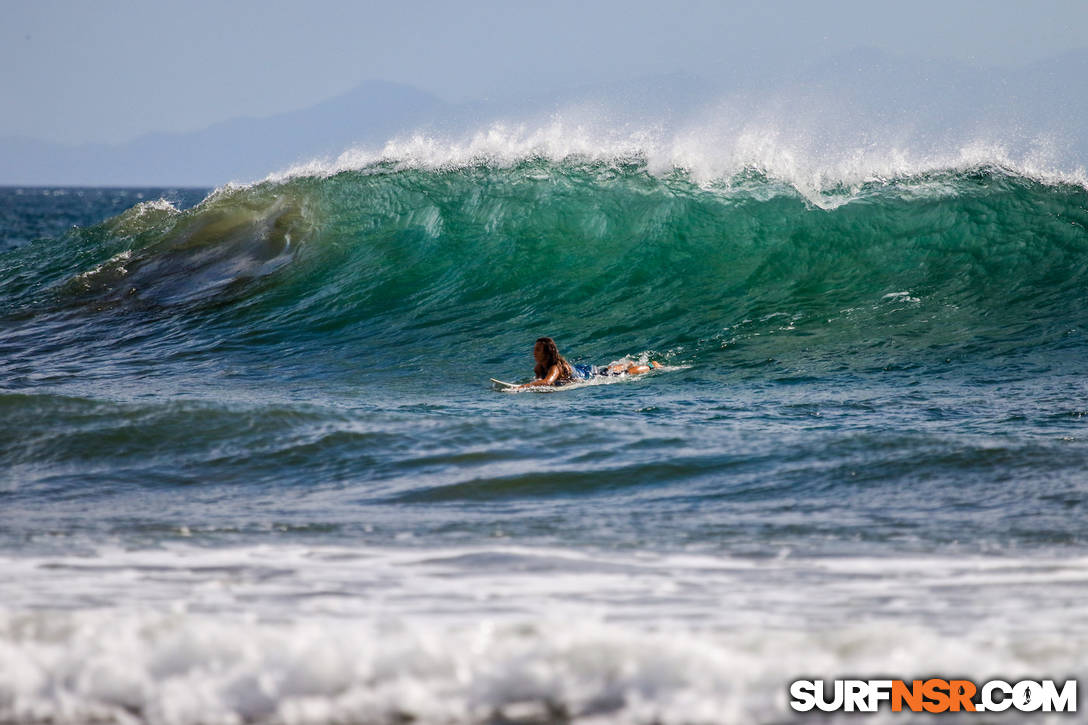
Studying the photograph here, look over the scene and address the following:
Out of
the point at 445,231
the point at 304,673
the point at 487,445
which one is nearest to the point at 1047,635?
the point at 304,673

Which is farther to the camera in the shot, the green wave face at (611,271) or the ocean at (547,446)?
the green wave face at (611,271)

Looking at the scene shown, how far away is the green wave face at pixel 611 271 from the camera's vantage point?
443 inches

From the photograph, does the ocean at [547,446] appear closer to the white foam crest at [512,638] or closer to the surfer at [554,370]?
the white foam crest at [512,638]

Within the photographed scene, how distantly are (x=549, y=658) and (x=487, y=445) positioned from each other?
11.8ft

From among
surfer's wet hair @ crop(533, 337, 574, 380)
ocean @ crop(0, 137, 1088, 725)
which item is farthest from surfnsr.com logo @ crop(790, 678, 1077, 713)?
surfer's wet hair @ crop(533, 337, 574, 380)

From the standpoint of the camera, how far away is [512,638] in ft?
11.0

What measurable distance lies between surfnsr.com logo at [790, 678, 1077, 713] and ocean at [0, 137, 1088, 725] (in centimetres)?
5

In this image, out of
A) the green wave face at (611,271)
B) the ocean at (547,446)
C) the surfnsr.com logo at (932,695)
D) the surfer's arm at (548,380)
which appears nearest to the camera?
the surfnsr.com logo at (932,695)

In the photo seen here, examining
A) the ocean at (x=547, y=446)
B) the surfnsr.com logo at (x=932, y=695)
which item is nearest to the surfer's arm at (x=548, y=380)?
the ocean at (x=547, y=446)

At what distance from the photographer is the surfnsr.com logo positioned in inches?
117

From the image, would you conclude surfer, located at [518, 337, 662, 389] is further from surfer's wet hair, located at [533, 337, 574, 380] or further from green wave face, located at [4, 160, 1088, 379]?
green wave face, located at [4, 160, 1088, 379]

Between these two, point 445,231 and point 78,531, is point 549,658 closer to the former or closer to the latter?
point 78,531

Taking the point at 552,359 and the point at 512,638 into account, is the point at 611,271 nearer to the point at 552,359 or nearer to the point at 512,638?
the point at 552,359

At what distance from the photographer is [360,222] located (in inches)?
608
